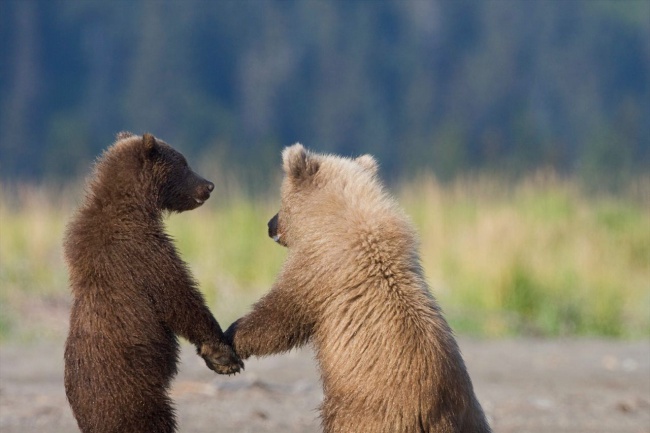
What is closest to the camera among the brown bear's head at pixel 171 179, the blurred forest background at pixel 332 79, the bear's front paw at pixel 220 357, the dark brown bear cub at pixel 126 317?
the dark brown bear cub at pixel 126 317

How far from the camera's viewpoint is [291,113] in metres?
71.9

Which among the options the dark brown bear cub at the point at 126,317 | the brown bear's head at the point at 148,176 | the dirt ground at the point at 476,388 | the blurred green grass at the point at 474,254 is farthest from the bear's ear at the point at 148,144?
the blurred green grass at the point at 474,254

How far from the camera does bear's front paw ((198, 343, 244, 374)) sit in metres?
5.28

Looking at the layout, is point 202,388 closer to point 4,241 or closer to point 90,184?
point 90,184

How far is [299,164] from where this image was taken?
5320 millimetres

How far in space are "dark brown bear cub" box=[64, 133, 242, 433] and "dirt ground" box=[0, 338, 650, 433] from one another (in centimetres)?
218

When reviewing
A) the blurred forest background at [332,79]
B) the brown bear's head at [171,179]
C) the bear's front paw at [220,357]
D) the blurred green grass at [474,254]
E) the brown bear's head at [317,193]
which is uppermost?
the blurred forest background at [332,79]

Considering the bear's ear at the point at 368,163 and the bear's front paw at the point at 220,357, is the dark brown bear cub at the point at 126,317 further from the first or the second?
the bear's ear at the point at 368,163

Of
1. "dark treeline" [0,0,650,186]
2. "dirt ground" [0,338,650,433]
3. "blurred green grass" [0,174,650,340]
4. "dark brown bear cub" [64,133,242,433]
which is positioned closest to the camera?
"dark brown bear cub" [64,133,242,433]

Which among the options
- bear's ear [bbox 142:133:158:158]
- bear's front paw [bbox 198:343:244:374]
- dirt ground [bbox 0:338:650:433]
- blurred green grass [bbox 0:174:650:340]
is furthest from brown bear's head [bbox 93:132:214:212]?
blurred green grass [bbox 0:174:650:340]

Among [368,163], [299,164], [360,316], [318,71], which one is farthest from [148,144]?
[318,71]

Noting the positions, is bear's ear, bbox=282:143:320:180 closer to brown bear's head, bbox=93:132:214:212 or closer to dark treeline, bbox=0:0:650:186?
brown bear's head, bbox=93:132:214:212

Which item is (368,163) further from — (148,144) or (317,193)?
(148,144)

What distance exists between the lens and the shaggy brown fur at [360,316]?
4.88m
